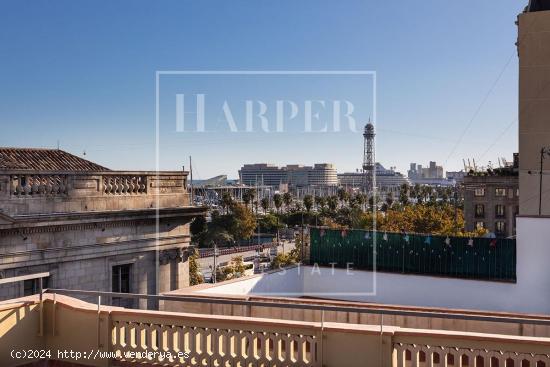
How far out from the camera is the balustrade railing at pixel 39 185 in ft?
36.5

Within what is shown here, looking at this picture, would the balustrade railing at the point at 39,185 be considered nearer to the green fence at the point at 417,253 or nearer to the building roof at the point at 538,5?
the green fence at the point at 417,253

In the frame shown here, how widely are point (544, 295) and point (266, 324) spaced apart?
7084 mm

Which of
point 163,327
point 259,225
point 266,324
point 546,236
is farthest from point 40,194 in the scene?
point 259,225

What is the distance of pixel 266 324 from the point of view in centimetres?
512

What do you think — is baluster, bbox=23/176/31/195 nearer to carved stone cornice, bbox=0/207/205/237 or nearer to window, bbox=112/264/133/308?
carved stone cornice, bbox=0/207/205/237

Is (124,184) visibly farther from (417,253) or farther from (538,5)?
(538,5)

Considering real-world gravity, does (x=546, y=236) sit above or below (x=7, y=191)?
below

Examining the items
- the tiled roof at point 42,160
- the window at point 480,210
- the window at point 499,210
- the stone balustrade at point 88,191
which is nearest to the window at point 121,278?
the stone balustrade at point 88,191

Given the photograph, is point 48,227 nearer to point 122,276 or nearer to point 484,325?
point 122,276

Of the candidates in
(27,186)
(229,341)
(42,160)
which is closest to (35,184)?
(27,186)

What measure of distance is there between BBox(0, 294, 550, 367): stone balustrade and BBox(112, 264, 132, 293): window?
714cm

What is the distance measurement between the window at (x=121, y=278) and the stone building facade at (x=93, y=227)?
1.0 inches

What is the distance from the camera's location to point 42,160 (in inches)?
648

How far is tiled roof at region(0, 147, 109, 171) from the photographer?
15141 mm
